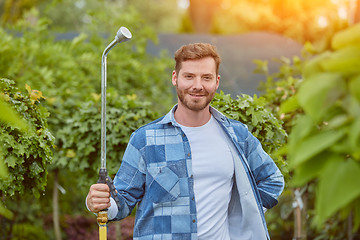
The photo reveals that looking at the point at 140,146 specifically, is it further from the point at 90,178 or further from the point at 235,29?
the point at 235,29

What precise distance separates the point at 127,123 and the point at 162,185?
1.76 metres

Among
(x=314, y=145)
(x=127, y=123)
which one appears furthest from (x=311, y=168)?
(x=127, y=123)

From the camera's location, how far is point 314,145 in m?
1.04

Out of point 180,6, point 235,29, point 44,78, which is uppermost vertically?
point 180,6

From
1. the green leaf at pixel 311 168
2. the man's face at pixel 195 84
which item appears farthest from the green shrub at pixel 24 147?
the green leaf at pixel 311 168

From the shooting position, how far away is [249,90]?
8.68 metres

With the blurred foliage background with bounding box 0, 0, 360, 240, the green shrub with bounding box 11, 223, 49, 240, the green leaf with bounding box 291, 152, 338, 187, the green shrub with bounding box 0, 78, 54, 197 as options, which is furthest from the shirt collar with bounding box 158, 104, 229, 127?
the green shrub with bounding box 11, 223, 49, 240

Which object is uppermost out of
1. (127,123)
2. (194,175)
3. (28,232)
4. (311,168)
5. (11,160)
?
(127,123)

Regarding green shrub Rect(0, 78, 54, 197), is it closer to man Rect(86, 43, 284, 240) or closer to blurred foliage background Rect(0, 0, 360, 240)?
blurred foliage background Rect(0, 0, 360, 240)

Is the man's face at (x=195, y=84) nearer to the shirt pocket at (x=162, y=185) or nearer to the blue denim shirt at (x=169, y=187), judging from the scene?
the blue denim shirt at (x=169, y=187)

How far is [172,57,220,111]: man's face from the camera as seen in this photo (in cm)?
246

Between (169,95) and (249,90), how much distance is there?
4.70ft

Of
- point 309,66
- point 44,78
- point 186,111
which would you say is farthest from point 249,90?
point 309,66

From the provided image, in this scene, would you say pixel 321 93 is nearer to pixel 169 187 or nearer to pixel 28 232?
pixel 169 187
